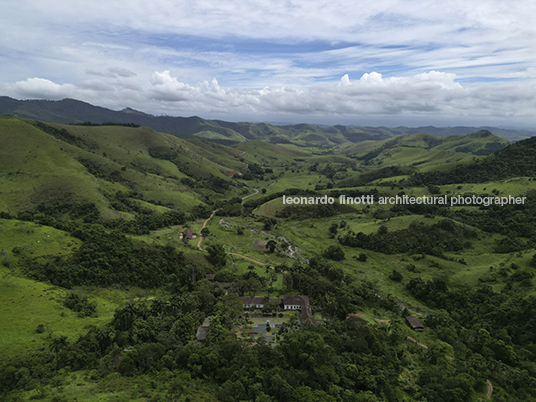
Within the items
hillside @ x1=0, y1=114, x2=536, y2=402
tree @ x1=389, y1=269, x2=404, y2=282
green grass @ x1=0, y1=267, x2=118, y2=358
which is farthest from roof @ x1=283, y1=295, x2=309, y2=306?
green grass @ x1=0, y1=267, x2=118, y2=358

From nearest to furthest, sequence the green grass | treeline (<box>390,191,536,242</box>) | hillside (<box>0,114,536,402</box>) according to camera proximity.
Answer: hillside (<box>0,114,536,402</box>) < the green grass < treeline (<box>390,191,536,242</box>)

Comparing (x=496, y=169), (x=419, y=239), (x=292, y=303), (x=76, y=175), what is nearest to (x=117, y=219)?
(x=76, y=175)

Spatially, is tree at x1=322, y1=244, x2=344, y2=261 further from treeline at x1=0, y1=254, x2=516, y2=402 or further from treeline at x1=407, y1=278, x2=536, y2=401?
treeline at x1=0, y1=254, x2=516, y2=402

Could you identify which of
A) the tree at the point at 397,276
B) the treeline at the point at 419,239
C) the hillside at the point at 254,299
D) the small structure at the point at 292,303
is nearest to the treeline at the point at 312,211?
the hillside at the point at 254,299

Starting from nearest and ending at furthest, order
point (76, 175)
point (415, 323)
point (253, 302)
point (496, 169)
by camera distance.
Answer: point (415, 323), point (253, 302), point (76, 175), point (496, 169)

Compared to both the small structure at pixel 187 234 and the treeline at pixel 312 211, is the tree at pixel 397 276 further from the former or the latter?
the small structure at pixel 187 234

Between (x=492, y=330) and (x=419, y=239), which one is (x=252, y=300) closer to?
(x=492, y=330)
